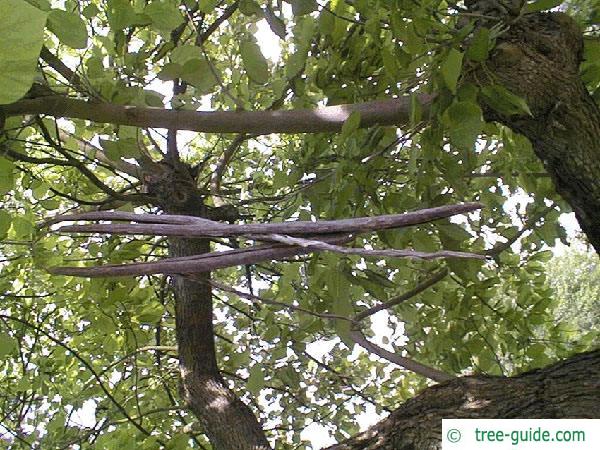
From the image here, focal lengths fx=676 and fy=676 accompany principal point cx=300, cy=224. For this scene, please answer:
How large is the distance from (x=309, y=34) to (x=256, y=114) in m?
0.21

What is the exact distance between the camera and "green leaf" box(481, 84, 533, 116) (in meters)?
1.04

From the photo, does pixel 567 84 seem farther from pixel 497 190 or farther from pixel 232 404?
pixel 232 404

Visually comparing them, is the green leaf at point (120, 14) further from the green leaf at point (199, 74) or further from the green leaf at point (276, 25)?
the green leaf at point (276, 25)

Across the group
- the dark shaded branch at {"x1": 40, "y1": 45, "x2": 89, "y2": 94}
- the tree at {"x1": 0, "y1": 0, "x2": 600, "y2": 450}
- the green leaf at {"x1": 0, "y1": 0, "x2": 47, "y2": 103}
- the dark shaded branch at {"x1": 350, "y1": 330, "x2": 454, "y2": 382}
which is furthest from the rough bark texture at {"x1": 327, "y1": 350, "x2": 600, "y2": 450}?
the green leaf at {"x1": 0, "y1": 0, "x2": 47, "y2": 103}

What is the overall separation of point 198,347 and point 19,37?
157 centimetres

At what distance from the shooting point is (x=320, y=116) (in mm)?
1201

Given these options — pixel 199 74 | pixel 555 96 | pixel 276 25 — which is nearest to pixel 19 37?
pixel 199 74

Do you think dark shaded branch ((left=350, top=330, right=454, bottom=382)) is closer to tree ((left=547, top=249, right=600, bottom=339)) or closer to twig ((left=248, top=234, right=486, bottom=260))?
twig ((left=248, top=234, right=486, bottom=260))

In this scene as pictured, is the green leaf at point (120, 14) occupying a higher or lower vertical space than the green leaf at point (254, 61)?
lower

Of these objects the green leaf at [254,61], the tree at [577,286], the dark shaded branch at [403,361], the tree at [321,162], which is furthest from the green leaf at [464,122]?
the tree at [577,286]

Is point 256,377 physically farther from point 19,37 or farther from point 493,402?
point 19,37

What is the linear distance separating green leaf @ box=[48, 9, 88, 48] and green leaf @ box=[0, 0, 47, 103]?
481 millimetres

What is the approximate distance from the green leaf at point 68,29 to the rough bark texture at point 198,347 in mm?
946

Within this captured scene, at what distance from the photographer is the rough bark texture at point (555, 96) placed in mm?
1201
